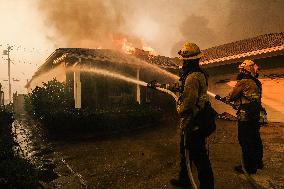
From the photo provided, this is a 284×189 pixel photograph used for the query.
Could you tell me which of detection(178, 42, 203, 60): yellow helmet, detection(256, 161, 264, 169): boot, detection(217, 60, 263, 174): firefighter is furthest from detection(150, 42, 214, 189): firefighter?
detection(256, 161, 264, 169): boot

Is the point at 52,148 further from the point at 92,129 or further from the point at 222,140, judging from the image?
the point at 222,140

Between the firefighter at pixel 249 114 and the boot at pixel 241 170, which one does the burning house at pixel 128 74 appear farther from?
the boot at pixel 241 170

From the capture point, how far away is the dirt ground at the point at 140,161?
189 inches

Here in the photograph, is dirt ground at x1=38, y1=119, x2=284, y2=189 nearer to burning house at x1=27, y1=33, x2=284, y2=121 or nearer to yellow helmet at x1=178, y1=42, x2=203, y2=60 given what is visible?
yellow helmet at x1=178, y1=42, x2=203, y2=60

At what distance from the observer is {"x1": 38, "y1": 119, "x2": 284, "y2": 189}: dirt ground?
4.80 meters

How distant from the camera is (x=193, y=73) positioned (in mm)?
3885

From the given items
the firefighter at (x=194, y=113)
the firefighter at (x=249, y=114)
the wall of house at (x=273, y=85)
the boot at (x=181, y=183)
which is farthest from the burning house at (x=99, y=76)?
the firefighter at (x=194, y=113)

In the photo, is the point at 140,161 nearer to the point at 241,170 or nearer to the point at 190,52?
the point at 241,170

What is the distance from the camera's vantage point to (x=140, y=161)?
6328 millimetres

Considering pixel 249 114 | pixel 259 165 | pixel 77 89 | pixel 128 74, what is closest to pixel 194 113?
pixel 249 114

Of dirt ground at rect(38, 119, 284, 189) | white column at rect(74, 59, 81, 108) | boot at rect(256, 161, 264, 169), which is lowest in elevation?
dirt ground at rect(38, 119, 284, 189)

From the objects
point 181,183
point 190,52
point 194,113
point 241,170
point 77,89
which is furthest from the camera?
point 77,89

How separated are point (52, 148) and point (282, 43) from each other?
11180 millimetres

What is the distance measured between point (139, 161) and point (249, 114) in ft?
8.81
